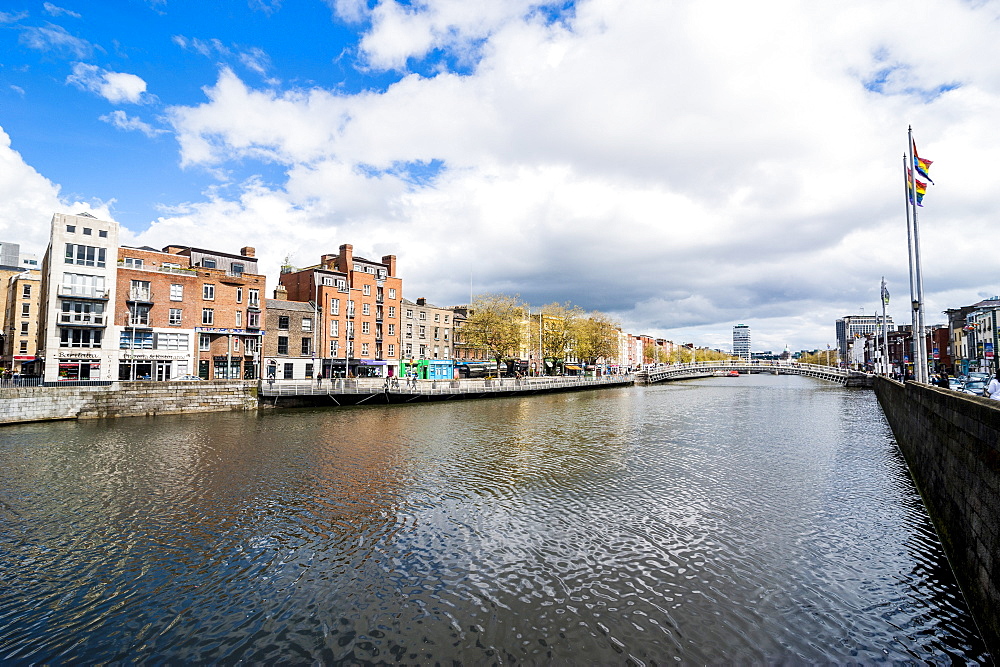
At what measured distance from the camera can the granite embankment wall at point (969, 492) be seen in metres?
9.64

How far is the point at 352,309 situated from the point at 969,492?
7831 centimetres

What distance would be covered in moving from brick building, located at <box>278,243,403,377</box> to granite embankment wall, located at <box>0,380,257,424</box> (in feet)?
81.0

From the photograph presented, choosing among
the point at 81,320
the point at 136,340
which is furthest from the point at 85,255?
the point at 136,340

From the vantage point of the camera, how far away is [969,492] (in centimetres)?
1184

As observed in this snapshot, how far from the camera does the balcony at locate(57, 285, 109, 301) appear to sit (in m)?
54.2

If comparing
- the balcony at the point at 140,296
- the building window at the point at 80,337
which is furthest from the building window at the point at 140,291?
the building window at the point at 80,337

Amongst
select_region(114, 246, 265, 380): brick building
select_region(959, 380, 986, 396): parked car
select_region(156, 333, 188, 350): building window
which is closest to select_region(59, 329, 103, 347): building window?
select_region(114, 246, 265, 380): brick building

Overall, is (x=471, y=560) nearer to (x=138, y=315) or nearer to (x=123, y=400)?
(x=123, y=400)

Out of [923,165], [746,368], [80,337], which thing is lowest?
[746,368]

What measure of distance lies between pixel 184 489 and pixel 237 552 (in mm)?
8419

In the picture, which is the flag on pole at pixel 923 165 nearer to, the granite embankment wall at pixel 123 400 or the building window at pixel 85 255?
the granite embankment wall at pixel 123 400

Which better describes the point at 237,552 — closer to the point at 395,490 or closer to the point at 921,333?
the point at 395,490

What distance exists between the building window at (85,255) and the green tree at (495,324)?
52.3 metres

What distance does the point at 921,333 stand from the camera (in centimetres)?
3002
